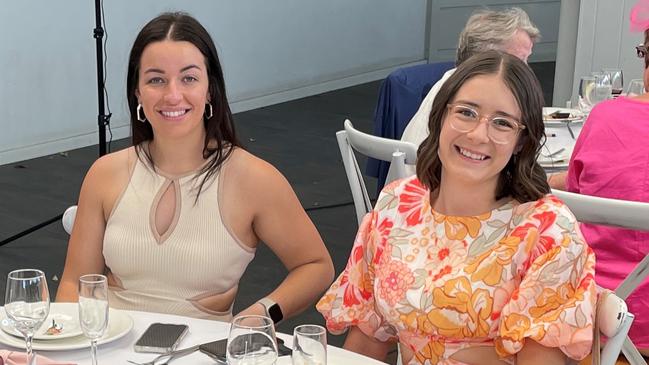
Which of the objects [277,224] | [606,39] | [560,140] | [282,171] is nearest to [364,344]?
[277,224]

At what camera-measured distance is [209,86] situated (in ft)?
8.46

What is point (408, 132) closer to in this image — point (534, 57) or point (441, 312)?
point (441, 312)

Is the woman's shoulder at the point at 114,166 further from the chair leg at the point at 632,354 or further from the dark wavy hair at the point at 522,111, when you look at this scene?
the chair leg at the point at 632,354

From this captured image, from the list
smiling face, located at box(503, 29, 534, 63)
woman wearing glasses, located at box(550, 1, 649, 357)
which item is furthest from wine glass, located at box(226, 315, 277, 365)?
smiling face, located at box(503, 29, 534, 63)

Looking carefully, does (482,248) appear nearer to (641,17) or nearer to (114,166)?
(114,166)

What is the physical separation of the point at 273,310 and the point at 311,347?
32.0 inches

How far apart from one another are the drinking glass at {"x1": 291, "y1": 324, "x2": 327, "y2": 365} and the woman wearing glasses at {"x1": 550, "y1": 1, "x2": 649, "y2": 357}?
1341 mm

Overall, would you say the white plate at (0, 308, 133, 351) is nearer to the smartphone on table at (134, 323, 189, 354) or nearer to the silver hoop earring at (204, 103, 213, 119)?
the smartphone on table at (134, 323, 189, 354)

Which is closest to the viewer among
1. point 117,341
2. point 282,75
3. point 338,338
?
point 117,341

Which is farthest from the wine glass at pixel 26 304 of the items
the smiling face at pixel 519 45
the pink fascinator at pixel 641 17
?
the smiling face at pixel 519 45

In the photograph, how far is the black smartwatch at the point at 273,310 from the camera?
2424 mm

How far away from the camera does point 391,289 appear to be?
2102 mm

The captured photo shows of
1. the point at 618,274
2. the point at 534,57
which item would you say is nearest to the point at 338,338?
the point at 618,274

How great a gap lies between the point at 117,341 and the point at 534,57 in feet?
32.0
